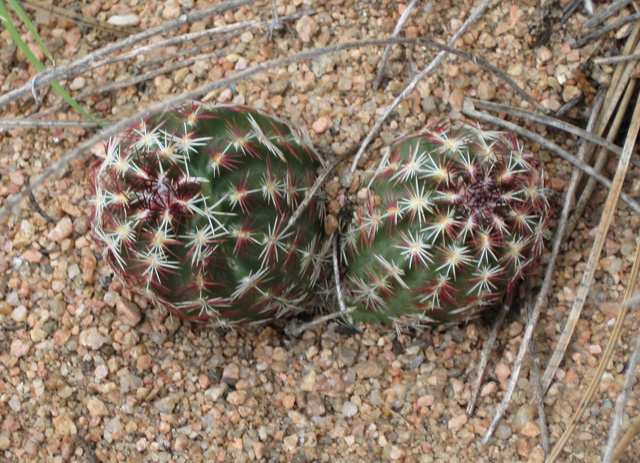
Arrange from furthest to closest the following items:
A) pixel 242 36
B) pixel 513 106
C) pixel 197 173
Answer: pixel 242 36, pixel 513 106, pixel 197 173

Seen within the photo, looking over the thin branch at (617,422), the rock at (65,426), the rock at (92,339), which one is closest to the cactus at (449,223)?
the thin branch at (617,422)

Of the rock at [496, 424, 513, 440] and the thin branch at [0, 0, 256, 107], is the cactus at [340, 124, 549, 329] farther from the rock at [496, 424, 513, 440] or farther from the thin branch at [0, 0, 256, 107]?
the thin branch at [0, 0, 256, 107]

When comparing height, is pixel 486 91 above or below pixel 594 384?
above

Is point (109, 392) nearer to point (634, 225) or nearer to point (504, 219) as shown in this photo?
point (504, 219)

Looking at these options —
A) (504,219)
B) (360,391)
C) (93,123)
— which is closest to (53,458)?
(360,391)

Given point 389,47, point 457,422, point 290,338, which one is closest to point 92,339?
point 290,338

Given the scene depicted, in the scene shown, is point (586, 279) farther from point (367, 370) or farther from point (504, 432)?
point (367, 370)
